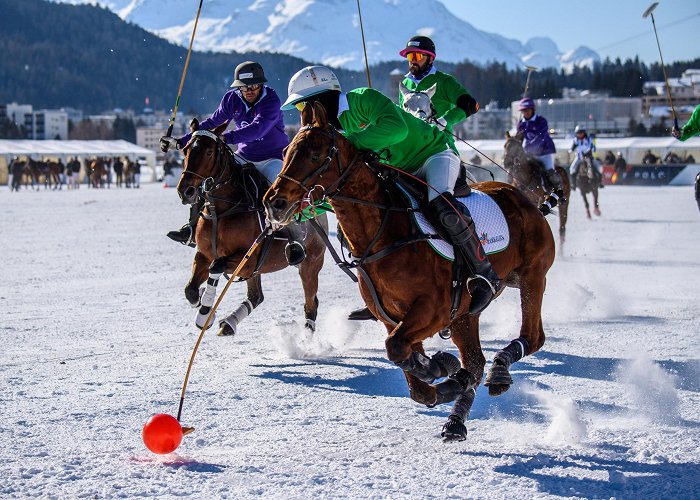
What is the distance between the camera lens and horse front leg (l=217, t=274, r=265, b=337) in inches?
356

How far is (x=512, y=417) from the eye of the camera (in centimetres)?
668

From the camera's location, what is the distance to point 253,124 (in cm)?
946

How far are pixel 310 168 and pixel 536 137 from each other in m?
12.0

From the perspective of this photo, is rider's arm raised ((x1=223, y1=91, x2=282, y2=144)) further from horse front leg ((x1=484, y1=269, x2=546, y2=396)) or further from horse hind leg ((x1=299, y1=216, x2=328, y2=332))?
horse front leg ((x1=484, y1=269, x2=546, y2=396))

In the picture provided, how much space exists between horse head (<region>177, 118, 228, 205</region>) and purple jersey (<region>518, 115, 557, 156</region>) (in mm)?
8681

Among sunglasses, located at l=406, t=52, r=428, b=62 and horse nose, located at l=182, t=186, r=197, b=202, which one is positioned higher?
sunglasses, located at l=406, t=52, r=428, b=62

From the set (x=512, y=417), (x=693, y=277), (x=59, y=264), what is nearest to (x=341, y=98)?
(x=512, y=417)

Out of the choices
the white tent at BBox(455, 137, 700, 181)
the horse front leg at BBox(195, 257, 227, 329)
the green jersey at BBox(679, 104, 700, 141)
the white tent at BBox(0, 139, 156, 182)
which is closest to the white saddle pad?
the horse front leg at BBox(195, 257, 227, 329)

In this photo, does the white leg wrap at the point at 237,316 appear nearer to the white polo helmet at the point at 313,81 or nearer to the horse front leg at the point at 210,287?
the horse front leg at the point at 210,287

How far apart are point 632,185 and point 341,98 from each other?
46.7 m

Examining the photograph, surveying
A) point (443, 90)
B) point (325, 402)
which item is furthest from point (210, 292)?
point (443, 90)

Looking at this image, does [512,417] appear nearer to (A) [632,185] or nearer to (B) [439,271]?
(B) [439,271]

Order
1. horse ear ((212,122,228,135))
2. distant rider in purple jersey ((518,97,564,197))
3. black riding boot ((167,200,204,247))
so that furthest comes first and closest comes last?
1. distant rider in purple jersey ((518,97,564,197))
2. black riding boot ((167,200,204,247))
3. horse ear ((212,122,228,135))

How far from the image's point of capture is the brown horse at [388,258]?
5398 millimetres
